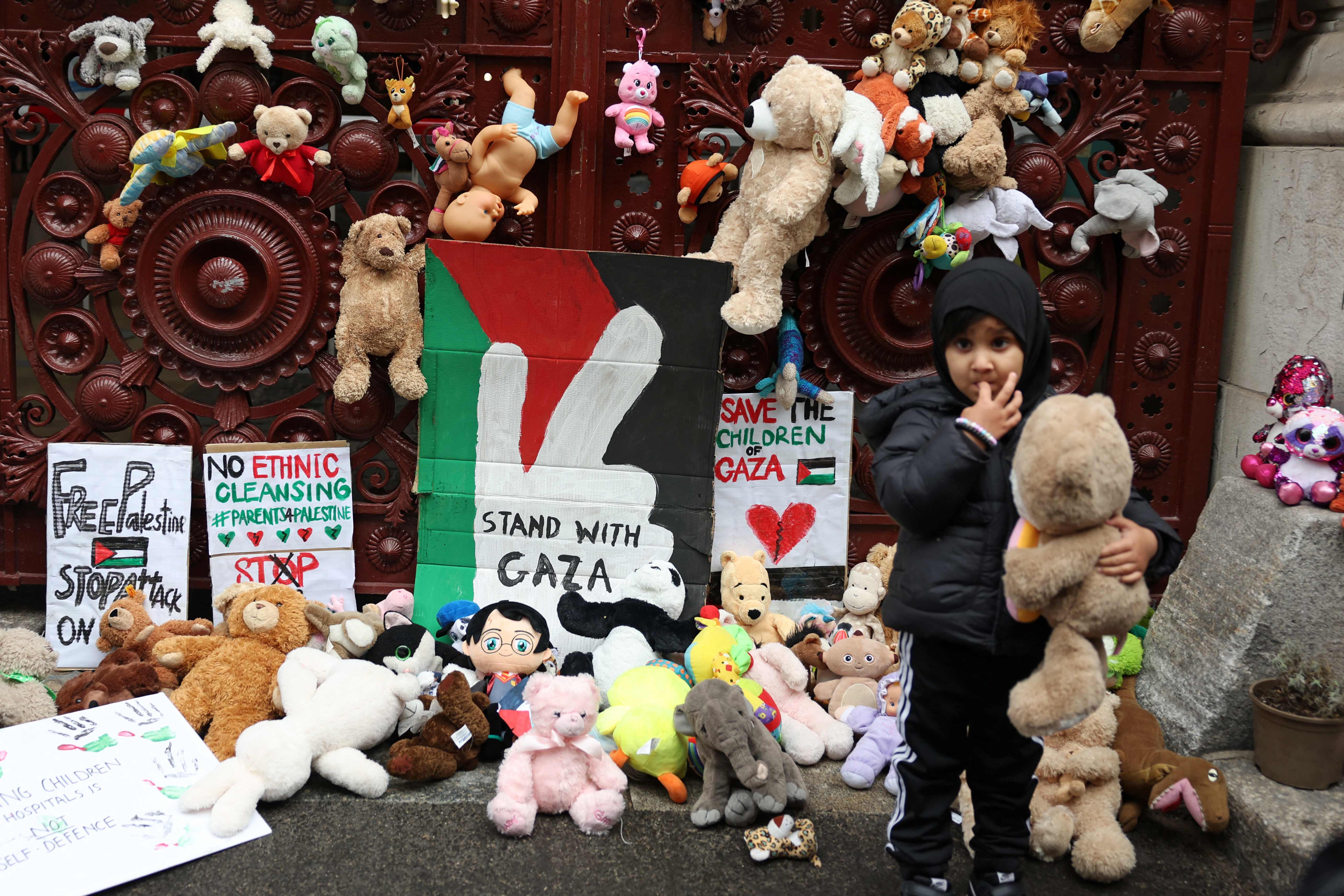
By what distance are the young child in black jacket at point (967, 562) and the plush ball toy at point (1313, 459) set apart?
3.39 feet

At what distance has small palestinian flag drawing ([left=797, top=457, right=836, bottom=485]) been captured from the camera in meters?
4.04

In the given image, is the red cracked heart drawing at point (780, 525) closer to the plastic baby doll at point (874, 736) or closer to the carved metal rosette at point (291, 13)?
the plastic baby doll at point (874, 736)

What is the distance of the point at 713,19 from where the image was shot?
3.71 meters

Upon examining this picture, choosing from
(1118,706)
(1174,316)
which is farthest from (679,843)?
(1174,316)

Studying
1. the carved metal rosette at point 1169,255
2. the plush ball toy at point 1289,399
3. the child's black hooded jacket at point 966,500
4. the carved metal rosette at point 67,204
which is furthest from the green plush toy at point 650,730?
the carved metal rosette at point 67,204

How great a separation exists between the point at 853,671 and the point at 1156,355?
1663mm

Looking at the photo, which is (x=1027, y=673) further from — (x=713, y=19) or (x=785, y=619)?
(x=713, y=19)

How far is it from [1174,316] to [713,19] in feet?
6.55

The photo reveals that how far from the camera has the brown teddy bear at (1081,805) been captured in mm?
2871

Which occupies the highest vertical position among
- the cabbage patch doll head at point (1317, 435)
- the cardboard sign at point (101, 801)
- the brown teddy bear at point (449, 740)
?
the cabbage patch doll head at point (1317, 435)

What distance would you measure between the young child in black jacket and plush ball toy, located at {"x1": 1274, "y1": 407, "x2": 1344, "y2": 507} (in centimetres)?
103

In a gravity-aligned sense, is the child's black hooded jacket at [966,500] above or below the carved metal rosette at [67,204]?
below

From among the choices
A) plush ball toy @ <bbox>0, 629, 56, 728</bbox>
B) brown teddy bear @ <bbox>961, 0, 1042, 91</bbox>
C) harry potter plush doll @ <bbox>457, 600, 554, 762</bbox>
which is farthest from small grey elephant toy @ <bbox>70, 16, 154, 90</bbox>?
brown teddy bear @ <bbox>961, 0, 1042, 91</bbox>

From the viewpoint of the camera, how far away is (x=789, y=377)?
153 inches
